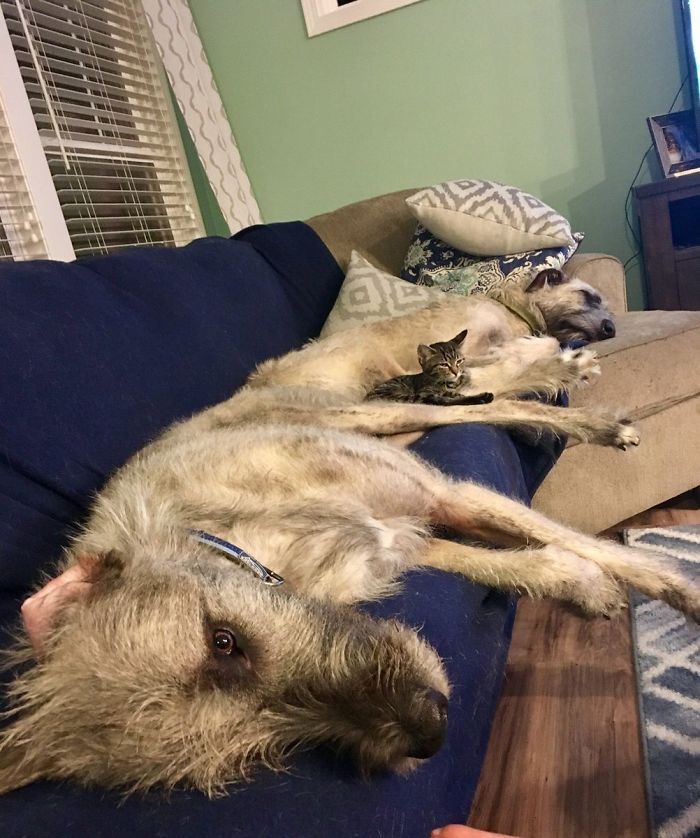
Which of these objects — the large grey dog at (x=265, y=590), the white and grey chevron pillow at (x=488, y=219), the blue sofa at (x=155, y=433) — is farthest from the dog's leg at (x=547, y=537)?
the white and grey chevron pillow at (x=488, y=219)

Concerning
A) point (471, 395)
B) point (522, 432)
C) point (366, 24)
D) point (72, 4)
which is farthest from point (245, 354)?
point (72, 4)

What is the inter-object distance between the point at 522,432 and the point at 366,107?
3430 mm

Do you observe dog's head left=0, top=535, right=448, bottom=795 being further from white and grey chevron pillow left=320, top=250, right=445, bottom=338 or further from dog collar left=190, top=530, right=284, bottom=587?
white and grey chevron pillow left=320, top=250, right=445, bottom=338

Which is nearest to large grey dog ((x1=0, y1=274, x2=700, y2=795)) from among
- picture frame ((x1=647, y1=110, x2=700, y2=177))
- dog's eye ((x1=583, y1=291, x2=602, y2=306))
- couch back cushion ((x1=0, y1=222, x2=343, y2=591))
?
couch back cushion ((x1=0, y1=222, x2=343, y2=591))

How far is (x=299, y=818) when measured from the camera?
0.81m

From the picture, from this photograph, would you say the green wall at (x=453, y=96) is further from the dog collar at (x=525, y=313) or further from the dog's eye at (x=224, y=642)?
the dog's eye at (x=224, y=642)

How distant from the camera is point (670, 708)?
184 centimetres

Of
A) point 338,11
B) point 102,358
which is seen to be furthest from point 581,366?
point 338,11

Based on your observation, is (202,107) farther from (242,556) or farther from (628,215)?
(242,556)

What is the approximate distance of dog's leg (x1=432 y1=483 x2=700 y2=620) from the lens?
4.96ft

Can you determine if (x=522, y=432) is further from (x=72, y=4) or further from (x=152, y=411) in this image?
(x=72, y=4)

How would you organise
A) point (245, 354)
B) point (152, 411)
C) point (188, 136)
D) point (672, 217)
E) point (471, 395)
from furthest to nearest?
1. point (188, 136)
2. point (672, 217)
3. point (245, 354)
4. point (471, 395)
5. point (152, 411)

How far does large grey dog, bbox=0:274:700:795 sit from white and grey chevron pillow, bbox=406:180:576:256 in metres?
1.39

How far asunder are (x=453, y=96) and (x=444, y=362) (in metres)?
2.78
